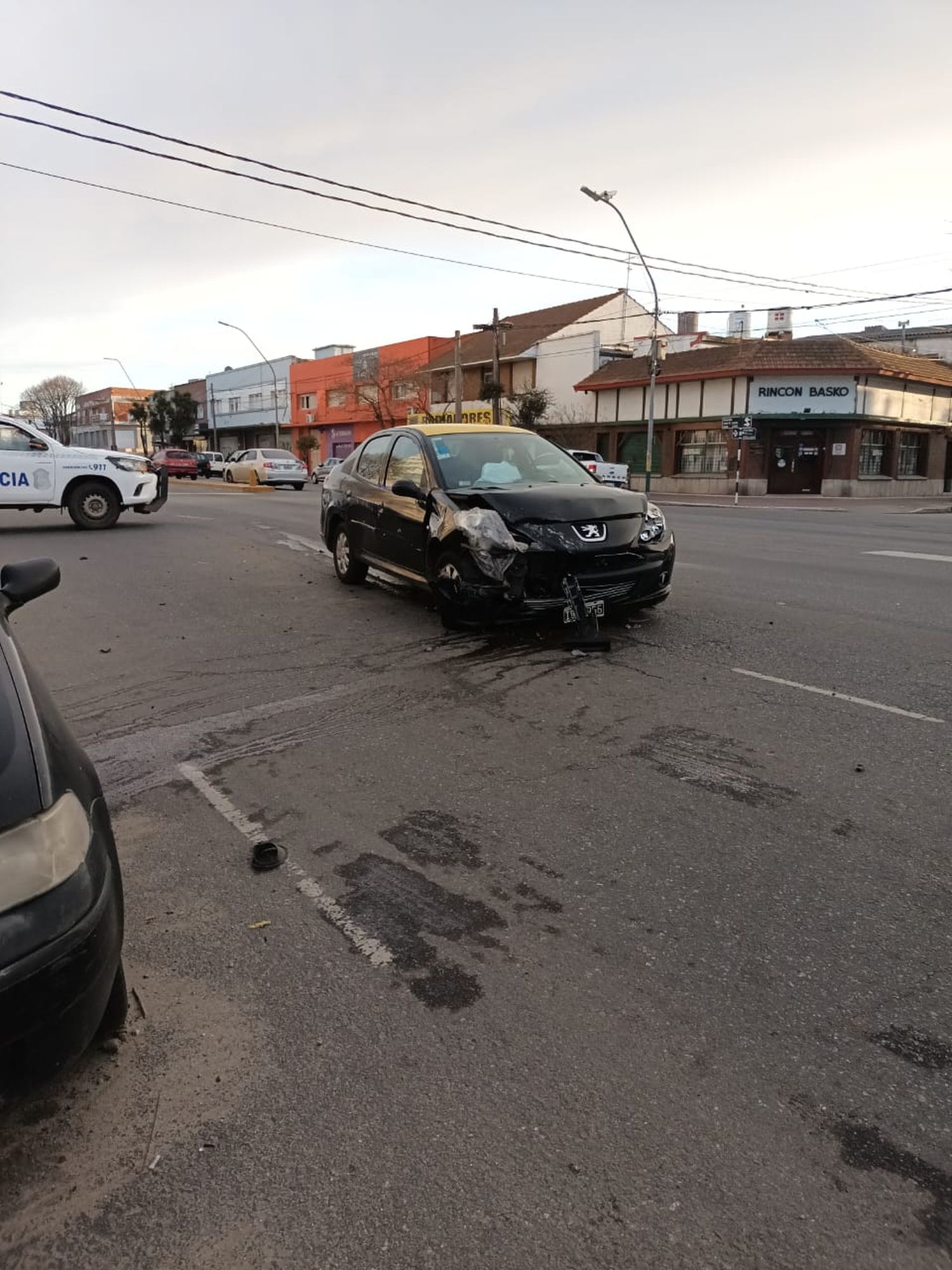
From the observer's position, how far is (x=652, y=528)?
6.84m

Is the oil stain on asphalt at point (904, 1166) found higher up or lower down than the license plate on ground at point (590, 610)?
lower down

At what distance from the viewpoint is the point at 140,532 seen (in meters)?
14.8

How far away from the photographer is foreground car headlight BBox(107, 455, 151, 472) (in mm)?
14781

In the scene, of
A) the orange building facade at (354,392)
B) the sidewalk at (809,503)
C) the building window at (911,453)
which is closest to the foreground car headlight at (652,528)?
the sidewalk at (809,503)

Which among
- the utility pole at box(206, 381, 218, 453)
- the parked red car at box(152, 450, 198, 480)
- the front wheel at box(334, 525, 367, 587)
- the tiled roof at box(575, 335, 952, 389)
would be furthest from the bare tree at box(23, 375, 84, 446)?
the front wheel at box(334, 525, 367, 587)

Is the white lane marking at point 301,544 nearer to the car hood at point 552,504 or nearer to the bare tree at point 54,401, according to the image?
the car hood at point 552,504

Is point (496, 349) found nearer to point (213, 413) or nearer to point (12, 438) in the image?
point (12, 438)

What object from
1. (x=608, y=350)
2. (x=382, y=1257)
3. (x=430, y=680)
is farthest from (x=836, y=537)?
(x=608, y=350)

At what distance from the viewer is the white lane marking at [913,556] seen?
39.2ft

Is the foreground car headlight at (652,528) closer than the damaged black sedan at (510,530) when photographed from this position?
No

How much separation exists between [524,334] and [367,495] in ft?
141

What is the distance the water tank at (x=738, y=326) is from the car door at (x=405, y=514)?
1590 inches

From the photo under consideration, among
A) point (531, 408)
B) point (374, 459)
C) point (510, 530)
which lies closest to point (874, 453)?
point (531, 408)

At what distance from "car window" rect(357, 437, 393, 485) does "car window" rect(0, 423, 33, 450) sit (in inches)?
301
